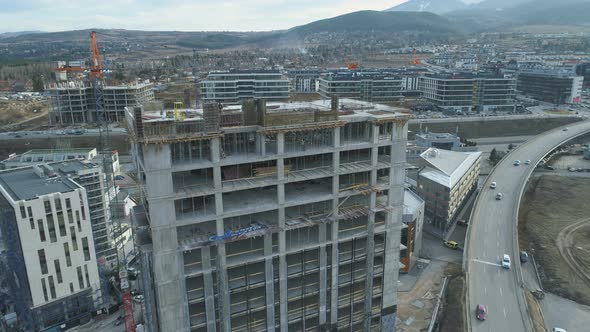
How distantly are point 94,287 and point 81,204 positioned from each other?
8.79m

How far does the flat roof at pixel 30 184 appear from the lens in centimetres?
3709

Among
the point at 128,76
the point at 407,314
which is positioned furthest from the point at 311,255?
the point at 128,76

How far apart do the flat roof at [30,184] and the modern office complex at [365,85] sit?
106951 mm

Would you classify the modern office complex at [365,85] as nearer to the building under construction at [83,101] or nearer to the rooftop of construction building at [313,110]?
the building under construction at [83,101]

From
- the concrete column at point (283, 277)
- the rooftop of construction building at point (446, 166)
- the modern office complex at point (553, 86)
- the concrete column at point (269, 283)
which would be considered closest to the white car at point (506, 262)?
the rooftop of construction building at point (446, 166)

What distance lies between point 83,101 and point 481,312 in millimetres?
126383

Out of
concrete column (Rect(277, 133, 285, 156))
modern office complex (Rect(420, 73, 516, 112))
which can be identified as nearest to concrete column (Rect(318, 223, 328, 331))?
concrete column (Rect(277, 133, 285, 156))

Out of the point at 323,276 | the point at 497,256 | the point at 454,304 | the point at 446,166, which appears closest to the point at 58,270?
the point at 323,276

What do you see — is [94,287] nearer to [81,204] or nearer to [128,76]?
[81,204]

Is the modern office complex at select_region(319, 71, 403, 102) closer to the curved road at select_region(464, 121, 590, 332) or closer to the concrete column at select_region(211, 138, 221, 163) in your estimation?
the curved road at select_region(464, 121, 590, 332)

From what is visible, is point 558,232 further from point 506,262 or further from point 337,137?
point 337,137

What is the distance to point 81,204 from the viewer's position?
38.4 metres

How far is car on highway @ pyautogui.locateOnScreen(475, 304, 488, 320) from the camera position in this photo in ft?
118

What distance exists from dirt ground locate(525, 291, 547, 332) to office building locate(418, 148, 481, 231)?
16.0 meters
